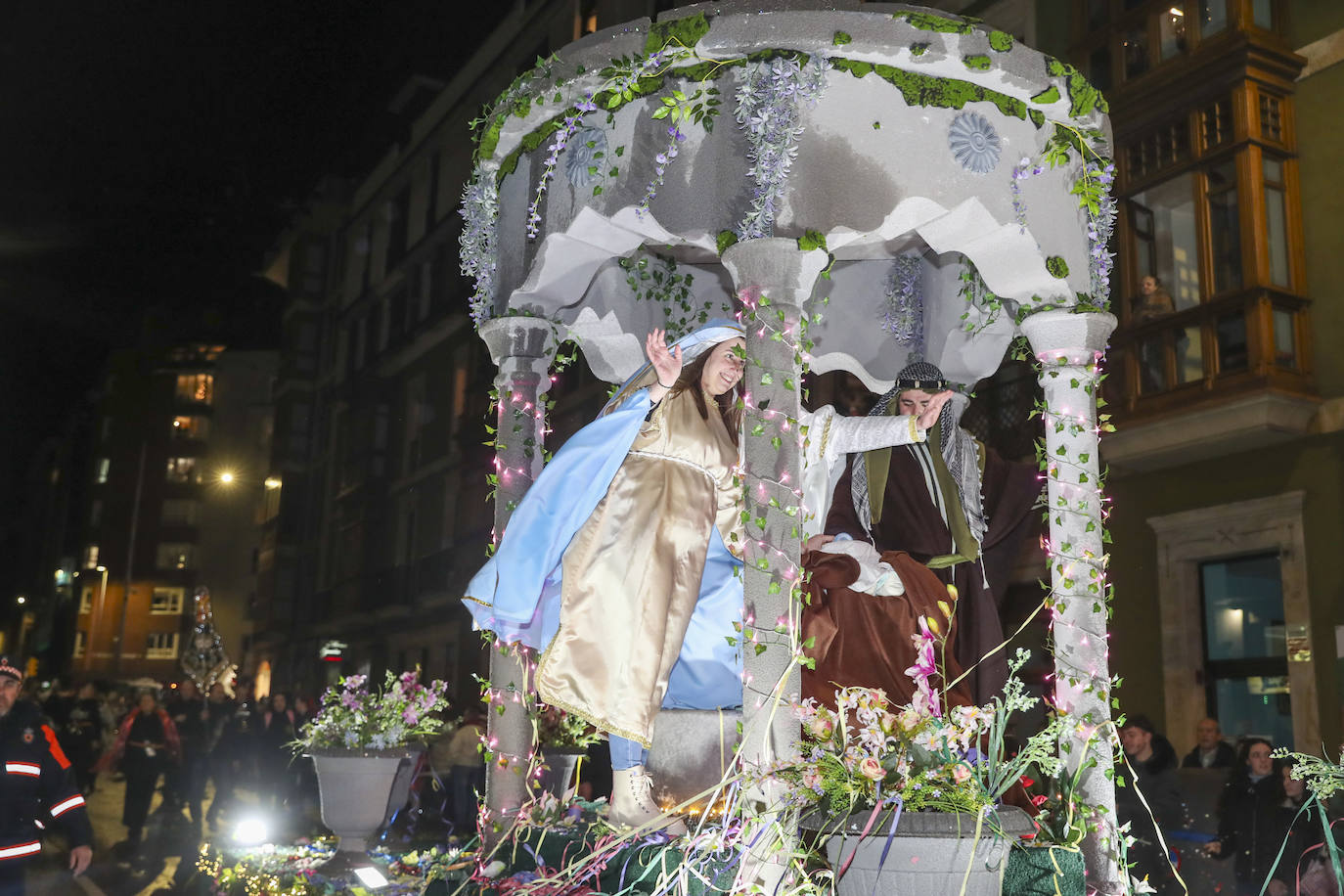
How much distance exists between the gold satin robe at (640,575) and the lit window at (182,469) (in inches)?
2574

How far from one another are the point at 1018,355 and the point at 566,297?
8.10ft

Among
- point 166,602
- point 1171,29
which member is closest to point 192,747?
point 1171,29

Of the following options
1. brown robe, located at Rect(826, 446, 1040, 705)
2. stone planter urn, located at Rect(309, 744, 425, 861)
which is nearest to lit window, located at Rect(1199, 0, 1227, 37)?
brown robe, located at Rect(826, 446, 1040, 705)

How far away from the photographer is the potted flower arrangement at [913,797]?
4.32 metres

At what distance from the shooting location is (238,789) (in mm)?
18094

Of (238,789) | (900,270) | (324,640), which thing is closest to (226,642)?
(324,640)

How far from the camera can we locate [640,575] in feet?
19.3

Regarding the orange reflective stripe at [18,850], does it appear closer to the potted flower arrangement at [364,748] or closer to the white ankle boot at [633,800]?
the potted flower arrangement at [364,748]

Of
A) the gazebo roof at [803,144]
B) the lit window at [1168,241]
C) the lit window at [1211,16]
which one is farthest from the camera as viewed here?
the lit window at [1168,241]

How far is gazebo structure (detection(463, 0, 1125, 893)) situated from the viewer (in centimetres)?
554

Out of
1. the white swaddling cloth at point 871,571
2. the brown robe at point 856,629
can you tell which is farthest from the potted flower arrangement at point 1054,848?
the white swaddling cloth at point 871,571

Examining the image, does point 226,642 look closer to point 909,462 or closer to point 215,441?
point 215,441

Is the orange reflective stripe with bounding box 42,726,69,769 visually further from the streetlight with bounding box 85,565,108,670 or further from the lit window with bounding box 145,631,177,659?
the lit window with bounding box 145,631,177,659

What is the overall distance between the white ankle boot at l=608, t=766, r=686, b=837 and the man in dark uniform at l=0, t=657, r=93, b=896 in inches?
110
